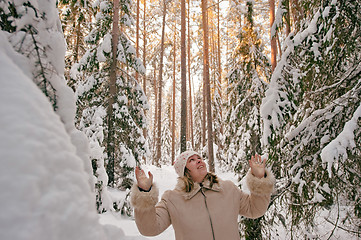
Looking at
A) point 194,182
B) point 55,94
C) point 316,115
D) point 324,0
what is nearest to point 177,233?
point 194,182

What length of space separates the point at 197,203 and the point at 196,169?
35cm

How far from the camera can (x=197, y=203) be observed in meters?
2.22

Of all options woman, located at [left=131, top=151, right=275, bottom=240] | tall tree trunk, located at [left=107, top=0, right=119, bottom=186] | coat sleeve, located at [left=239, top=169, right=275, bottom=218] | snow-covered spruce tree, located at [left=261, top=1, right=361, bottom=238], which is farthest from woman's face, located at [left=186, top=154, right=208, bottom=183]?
tall tree trunk, located at [left=107, top=0, right=119, bottom=186]

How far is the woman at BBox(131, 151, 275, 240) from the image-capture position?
1999mm

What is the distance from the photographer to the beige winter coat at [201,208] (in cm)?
199

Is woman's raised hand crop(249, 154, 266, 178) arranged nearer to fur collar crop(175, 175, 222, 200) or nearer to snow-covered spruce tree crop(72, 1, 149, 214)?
fur collar crop(175, 175, 222, 200)

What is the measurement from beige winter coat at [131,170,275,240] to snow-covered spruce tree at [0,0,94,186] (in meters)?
0.98

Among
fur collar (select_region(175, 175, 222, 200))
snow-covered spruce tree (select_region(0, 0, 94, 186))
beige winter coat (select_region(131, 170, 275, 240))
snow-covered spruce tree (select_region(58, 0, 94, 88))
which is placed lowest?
beige winter coat (select_region(131, 170, 275, 240))

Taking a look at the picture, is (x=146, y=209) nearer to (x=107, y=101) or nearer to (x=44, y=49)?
(x=44, y=49)

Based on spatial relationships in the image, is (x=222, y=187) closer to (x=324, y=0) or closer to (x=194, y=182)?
(x=194, y=182)

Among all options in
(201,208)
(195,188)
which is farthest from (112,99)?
(201,208)

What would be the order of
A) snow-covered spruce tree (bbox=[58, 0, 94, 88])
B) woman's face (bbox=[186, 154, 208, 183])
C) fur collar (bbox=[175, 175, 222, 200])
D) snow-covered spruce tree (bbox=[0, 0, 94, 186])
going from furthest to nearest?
snow-covered spruce tree (bbox=[58, 0, 94, 88])
woman's face (bbox=[186, 154, 208, 183])
fur collar (bbox=[175, 175, 222, 200])
snow-covered spruce tree (bbox=[0, 0, 94, 186])

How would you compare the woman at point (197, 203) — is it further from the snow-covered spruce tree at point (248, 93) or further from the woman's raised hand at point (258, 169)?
the snow-covered spruce tree at point (248, 93)

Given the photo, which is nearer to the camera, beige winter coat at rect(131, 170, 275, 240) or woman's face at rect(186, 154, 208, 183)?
beige winter coat at rect(131, 170, 275, 240)
